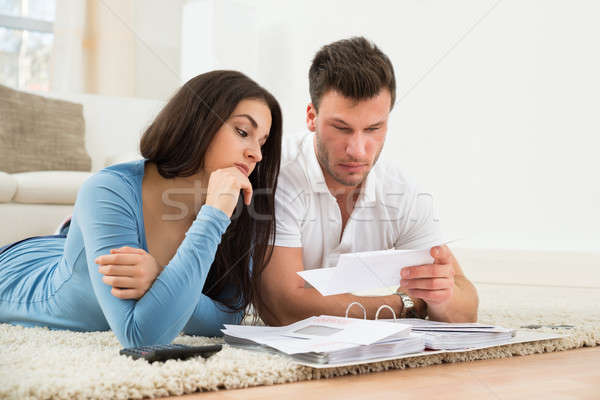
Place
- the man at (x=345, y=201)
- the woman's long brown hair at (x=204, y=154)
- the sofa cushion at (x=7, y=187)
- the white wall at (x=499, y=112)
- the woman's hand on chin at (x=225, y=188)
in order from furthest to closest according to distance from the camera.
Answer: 1. the white wall at (x=499, y=112)
2. the sofa cushion at (x=7, y=187)
3. the man at (x=345, y=201)
4. the woman's long brown hair at (x=204, y=154)
5. the woman's hand on chin at (x=225, y=188)

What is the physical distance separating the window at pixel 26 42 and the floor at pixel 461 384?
425 centimetres

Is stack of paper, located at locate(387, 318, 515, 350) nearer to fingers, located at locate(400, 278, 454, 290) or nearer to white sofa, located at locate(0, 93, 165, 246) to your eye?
fingers, located at locate(400, 278, 454, 290)

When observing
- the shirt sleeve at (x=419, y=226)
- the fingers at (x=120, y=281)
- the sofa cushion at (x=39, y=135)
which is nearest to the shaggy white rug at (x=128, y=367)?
the fingers at (x=120, y=281)

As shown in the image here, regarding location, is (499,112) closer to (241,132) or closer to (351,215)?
(351,215)

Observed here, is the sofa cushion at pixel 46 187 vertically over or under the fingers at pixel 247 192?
over

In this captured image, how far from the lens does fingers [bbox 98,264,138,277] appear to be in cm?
109

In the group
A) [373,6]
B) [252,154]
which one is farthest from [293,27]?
[252,154]

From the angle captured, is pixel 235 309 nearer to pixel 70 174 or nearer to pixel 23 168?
pixel 70 174

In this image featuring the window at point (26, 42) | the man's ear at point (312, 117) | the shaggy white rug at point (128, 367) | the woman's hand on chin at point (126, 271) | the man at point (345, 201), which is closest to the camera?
the shaggy white rug at point (128, 367)

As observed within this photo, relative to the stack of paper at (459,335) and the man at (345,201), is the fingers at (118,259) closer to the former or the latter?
the man at (345,201)

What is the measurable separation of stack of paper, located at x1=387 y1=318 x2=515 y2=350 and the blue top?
1.44ft

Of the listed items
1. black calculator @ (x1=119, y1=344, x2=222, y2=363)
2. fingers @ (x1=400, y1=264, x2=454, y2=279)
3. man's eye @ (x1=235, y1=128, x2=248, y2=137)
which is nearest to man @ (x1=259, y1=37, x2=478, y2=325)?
fingers @ (x1=400, y1=264, x2=454, y2=279)

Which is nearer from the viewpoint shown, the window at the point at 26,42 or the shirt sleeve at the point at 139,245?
the shirt sleeve at the point at 139,245

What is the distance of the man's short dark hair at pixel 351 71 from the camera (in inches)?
61.2
